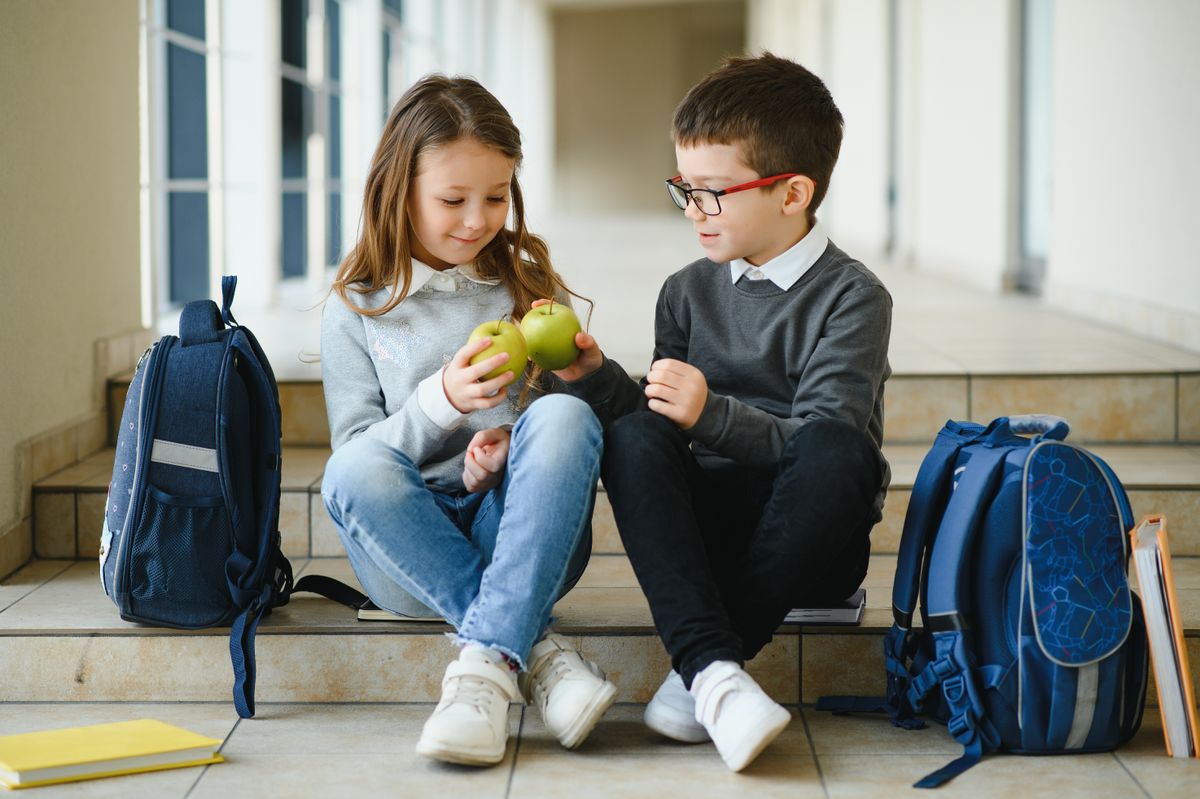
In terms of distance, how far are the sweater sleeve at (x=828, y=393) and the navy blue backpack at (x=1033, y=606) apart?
177 millimetres

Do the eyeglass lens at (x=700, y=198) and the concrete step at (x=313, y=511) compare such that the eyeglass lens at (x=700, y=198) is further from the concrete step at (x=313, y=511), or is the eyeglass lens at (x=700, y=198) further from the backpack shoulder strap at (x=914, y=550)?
the concrete step at (x=313, y=511)

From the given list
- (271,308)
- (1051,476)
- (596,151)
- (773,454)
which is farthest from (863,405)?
(596,151)

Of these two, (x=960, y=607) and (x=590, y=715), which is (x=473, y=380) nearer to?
(x=590, y=715)

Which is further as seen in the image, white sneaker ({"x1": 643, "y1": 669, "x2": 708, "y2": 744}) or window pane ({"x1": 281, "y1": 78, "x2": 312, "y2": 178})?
window pane ({"x1": 281, "y1": 78, "x2": 312, "y2": 178})

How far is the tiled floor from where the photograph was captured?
1668 mm

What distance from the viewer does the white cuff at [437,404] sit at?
5.98 feet

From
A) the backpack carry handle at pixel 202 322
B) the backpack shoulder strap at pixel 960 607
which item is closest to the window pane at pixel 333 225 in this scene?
the backpack carry handle at pixel 202 322

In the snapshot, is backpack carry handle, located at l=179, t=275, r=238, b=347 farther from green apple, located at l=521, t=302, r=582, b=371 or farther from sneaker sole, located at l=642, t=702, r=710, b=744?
sneaker sole, located at l=642, t=702, r=710, b=744

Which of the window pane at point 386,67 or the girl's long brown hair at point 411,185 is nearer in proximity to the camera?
the girl's long brown hair at point 411,185

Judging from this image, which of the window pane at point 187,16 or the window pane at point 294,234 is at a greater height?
the window pane at point 187,16

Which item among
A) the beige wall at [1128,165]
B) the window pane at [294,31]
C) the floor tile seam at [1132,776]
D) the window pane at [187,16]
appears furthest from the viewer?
the window pane at [294,31]

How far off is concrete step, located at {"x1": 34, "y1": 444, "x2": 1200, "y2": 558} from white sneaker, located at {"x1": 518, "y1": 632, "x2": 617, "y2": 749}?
69 centimetres

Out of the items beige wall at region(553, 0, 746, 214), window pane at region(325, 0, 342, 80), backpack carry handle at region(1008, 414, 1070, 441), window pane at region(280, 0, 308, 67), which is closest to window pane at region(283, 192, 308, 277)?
window pane at region(280, 0, 308, 67)

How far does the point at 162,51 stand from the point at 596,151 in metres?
14.8
